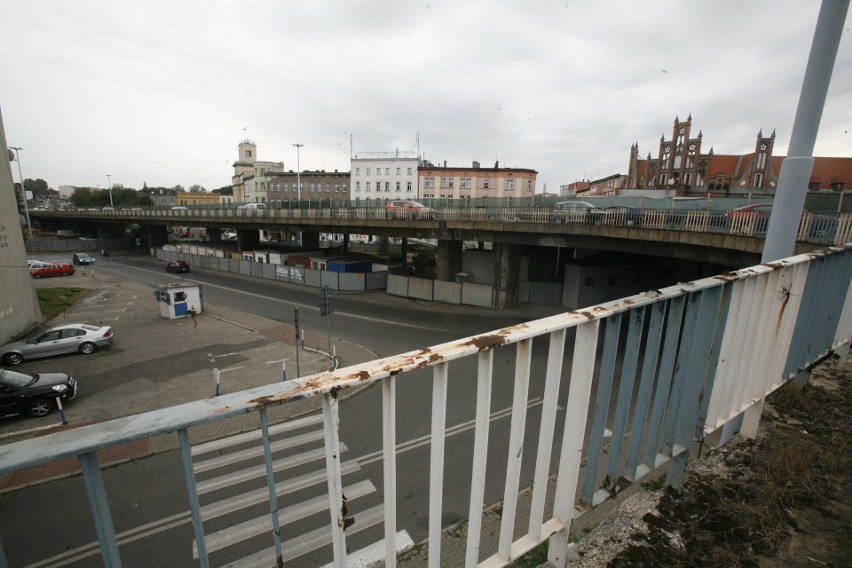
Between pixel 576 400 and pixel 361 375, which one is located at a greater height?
pixel 361 375

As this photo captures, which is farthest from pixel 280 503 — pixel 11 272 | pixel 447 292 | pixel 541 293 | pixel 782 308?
pixel 541 293

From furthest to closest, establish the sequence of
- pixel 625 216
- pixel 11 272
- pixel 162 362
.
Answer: pixel 11 272
pixel 625 216
pixel 162 362

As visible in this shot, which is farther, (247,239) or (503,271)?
(247,239)

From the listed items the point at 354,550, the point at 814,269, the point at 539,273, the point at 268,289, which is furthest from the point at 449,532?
the point at 268,289

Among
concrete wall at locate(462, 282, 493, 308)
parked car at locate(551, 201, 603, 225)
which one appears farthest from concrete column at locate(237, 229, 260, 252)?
parked car at locate(551, 201, 603, 225)

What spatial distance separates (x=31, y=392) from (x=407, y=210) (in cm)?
2073

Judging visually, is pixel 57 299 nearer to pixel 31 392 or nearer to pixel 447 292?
pixel 31 392

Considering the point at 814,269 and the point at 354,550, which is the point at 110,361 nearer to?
the point at 354,550

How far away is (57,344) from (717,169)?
86.4 meters

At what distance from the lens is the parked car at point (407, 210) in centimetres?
2614

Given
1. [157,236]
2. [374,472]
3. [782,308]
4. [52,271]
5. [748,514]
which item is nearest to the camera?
[748,514]

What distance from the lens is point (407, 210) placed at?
2714cm

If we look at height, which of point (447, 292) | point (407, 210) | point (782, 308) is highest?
point (407, 210)

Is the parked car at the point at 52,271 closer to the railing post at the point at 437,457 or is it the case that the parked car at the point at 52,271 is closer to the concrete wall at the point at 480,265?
the concrete wall at the point at 480,265
